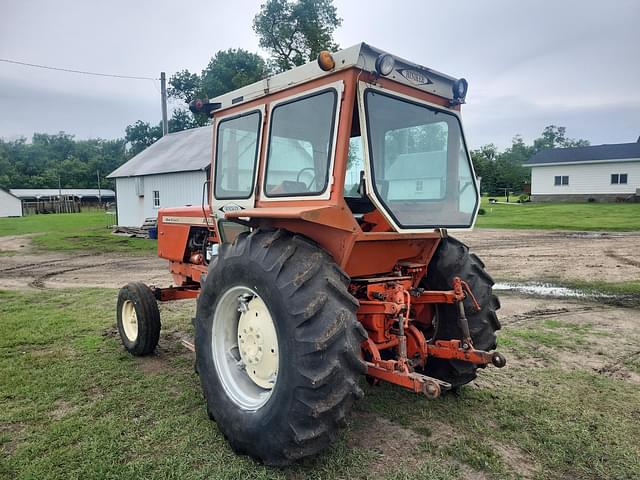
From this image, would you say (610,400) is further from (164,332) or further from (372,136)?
(164,332)

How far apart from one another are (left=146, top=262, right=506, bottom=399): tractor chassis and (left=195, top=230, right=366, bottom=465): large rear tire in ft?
1.28

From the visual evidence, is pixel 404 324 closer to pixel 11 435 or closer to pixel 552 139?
pixel 11 435

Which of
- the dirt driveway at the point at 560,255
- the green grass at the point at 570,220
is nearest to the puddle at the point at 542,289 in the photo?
the dirt driveway at the point at 560,255

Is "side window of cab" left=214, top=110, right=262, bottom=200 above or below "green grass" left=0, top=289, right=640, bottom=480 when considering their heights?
above

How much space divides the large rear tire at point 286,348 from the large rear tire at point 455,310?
4.42 feet

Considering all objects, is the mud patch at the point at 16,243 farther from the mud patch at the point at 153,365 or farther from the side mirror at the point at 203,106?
the side mirror at the point at 203,106

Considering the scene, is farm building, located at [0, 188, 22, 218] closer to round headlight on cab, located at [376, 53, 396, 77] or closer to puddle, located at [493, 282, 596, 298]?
puddle, located at [493, 282, 596, 298]

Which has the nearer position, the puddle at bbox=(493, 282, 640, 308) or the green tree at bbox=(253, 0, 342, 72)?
the puddle at bbox=(493, 282, 640, 308)

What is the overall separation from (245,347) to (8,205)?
5227cm

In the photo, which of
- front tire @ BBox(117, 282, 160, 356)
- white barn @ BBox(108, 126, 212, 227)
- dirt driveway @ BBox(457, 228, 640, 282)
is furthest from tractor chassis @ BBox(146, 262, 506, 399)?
white barn @ BBox(108, 126, 212, 227)

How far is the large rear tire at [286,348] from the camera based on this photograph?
2666 mm

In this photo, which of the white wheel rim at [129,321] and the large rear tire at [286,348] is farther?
the white wheel rim at [129,321]

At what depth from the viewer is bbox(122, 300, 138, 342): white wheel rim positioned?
521 centimetres

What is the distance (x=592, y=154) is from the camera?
3897 cm
